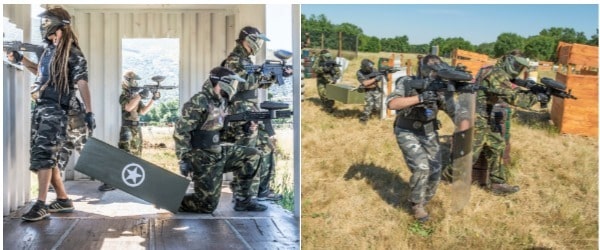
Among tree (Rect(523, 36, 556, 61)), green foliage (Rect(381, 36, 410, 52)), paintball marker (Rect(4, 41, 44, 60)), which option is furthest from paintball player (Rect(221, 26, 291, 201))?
tree (Rect(523, 36, 556, 61))

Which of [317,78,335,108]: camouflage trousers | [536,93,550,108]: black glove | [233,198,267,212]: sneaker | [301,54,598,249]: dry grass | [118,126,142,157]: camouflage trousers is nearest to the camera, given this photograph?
[118,126,142,157]: camouflage trousers

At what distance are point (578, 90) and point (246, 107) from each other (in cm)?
199

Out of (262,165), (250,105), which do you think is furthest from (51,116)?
(262,165)

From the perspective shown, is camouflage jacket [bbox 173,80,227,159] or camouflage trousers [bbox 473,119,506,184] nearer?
camouflage jacket [bbox 173,80,227,159]

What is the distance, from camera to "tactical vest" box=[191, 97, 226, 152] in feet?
15.9

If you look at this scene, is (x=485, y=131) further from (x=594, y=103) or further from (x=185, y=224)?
(x=185, y=224)

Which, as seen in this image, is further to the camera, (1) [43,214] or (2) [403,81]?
(2) [403,81]

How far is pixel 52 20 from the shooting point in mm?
4707

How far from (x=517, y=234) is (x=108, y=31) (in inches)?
104

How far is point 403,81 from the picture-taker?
16.7 feet

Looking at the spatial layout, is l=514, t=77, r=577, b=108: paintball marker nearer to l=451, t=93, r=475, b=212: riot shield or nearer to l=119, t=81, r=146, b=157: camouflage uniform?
l=451, t=93, r=475, b=212: riot shield

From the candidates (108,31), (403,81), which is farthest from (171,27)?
(403,81)

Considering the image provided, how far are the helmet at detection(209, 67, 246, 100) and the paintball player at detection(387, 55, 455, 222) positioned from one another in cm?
92

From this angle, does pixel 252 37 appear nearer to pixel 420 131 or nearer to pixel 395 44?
pixel 395 44
